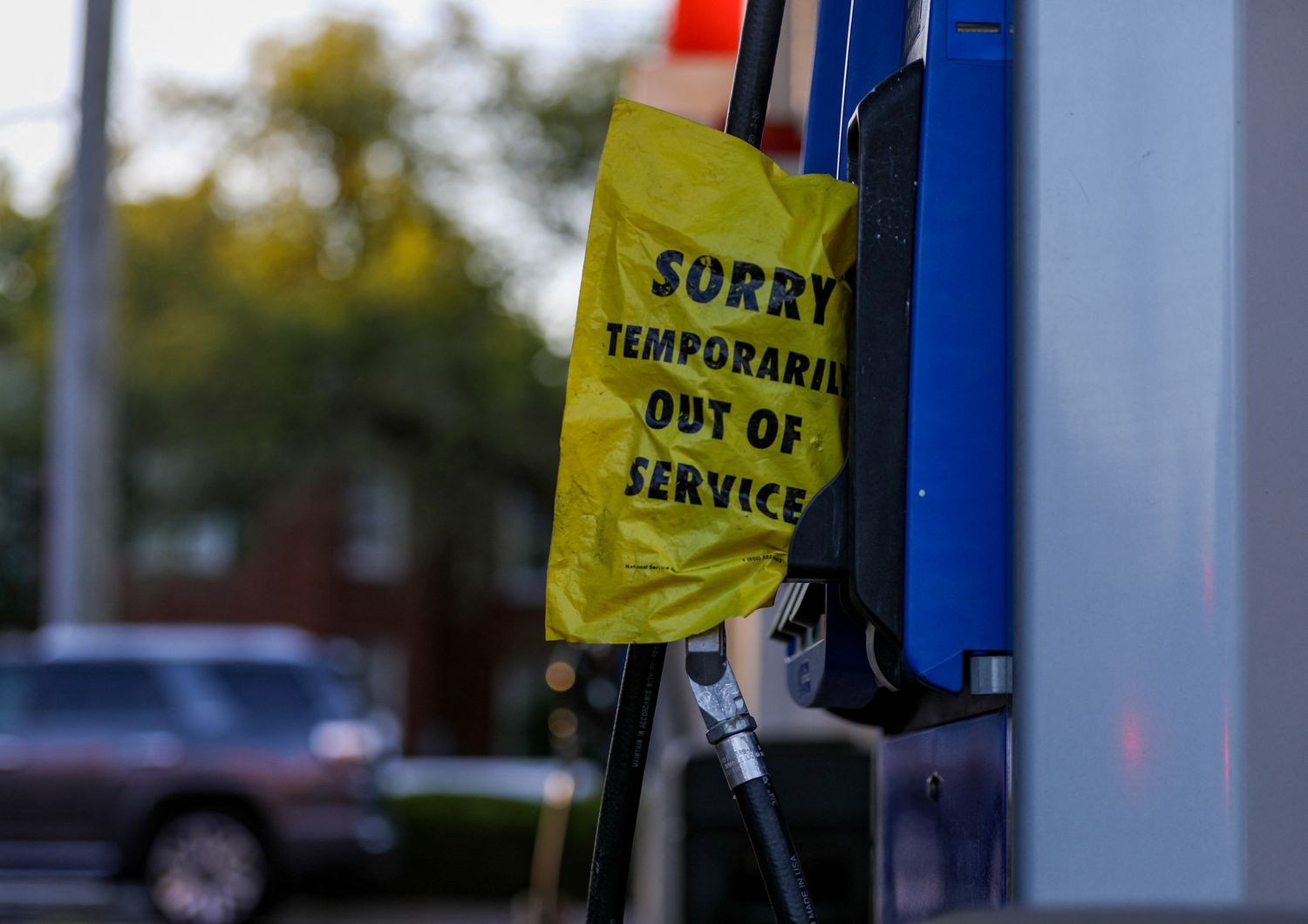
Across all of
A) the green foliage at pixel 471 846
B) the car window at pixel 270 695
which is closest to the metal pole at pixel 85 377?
the car window at pixel 270 695

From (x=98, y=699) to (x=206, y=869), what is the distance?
1.48 meters

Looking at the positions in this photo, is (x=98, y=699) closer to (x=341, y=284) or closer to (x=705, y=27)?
(x=705, y=27)

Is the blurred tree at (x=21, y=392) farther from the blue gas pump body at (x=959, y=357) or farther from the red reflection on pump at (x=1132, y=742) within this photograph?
the red reflection on pump at (x=1132, y=742)

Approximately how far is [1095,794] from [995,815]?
147 millimetres

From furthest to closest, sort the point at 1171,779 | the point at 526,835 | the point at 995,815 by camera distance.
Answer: the point at 526,835, the point at 995,815, the point at 1171,779

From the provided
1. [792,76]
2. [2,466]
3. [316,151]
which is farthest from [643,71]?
[2,466]

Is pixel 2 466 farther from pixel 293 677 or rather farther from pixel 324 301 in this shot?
pixel 293 677

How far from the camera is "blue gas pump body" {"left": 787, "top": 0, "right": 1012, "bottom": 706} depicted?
1.78 metres

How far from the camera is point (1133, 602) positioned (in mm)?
1663

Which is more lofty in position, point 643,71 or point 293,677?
point 643,71

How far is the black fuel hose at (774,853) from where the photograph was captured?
5.98 ft

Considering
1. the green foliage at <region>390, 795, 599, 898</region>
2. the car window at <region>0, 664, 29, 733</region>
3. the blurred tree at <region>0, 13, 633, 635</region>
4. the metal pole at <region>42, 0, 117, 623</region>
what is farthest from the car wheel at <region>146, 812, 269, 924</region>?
the blurred tree at <region>0, 13, 633, 635</region>

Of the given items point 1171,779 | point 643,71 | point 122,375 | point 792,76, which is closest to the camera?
point 1171,779

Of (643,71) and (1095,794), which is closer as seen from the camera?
(1095,794)
